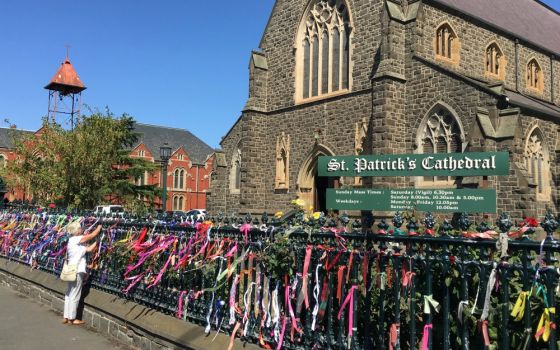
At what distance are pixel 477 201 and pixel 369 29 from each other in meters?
14.1

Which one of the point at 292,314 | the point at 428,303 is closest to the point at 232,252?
the point at 292,314

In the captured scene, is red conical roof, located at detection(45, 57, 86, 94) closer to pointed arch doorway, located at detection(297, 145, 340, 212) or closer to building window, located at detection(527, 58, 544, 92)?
pointed arch doorway, located at detection(297, 145, 340, 212)

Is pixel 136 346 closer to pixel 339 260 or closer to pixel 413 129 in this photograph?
pixel 339 260

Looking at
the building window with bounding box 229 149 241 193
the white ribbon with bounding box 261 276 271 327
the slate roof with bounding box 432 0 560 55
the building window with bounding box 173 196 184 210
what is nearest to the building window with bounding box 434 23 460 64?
the slate roof with bounding box 432 0 560 55

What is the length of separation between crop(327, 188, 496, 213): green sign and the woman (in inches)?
159

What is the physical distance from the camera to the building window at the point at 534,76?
24.0 meters

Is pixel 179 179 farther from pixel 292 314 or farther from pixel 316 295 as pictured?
pixel 316 295

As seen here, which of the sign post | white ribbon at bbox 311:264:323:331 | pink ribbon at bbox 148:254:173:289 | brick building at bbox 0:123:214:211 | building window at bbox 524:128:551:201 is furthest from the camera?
brick building at bbox 0:123:214:211

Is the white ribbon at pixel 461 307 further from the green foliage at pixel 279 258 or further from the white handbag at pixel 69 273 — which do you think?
the white handbag at pixel 69 273

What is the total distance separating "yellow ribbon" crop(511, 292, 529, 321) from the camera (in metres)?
3.00

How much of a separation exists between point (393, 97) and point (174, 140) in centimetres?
5812

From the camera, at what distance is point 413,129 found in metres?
17.1

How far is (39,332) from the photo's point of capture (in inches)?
275

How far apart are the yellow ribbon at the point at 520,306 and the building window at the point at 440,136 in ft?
43.3
